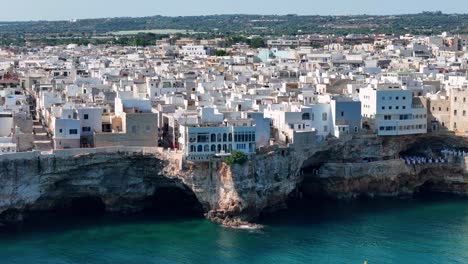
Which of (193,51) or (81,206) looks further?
(193,51)

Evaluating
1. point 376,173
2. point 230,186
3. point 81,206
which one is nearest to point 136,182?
point 81,206

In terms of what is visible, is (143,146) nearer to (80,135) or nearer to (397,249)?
(80,135)

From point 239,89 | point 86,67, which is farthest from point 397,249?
point 86,67

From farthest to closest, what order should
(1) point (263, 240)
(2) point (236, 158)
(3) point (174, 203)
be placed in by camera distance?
(3) point (174, 203)
(2) point (236, 158)
(1) point (263, 240)

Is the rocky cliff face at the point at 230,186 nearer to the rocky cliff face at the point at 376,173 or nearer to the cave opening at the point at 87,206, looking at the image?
the cave opening at the point at 87,206

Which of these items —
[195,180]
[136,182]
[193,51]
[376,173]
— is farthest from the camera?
[193,51]

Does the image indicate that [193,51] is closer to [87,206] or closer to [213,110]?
[213,110]

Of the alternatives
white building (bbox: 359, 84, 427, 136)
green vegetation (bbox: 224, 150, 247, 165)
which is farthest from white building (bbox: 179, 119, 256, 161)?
white building (bbox: 359, 84, 427, 136)
